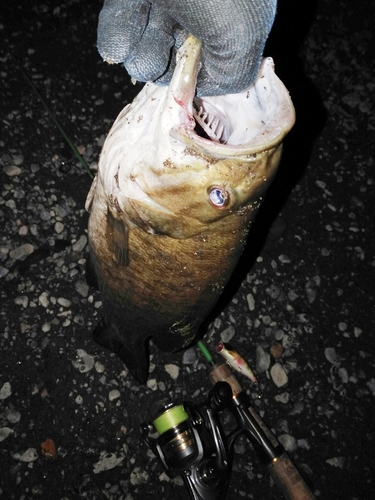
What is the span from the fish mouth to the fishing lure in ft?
4.70

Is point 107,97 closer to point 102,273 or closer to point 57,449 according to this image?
point 102,273

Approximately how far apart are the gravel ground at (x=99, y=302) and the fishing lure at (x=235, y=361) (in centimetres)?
12

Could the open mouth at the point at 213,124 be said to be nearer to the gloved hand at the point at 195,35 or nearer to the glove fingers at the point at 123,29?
the gloved hand at the point at 195,35

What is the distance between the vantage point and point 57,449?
228 centimetres

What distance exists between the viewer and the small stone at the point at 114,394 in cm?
243

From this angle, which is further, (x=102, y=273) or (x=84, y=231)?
(x=84, y=231)

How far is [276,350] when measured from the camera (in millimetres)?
2703

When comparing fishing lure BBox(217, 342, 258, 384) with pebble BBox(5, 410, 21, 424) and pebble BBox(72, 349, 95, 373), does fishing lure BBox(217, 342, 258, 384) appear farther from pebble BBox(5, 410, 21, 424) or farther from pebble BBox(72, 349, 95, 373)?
pebble BBox(5, 410, 21, 424)

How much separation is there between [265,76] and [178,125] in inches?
13.7

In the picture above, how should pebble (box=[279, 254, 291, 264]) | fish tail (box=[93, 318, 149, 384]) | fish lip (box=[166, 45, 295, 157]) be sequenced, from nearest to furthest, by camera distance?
fish lip (box=[166, 45, 295, 157]) → fish tail (box=[93, 318, 149, 384]) → pebble (box=[279, 254, 291, 264])

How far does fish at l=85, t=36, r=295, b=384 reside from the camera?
1.21 metres

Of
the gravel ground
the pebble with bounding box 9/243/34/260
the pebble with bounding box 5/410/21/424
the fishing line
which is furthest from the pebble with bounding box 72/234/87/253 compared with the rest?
the pebble with bounding box 5/410/21/424

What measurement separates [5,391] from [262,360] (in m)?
1.50

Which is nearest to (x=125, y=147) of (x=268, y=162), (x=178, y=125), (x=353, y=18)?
(x=178, y=125)
